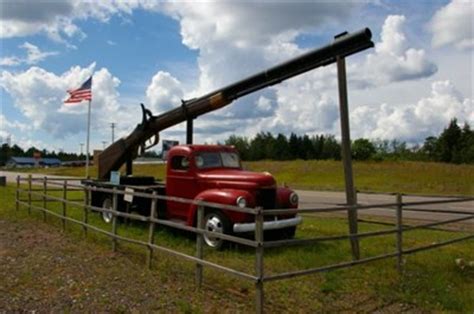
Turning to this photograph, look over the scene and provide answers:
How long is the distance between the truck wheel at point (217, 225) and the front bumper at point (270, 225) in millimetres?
221

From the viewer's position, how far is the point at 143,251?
355 inches

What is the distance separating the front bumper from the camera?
8.79 m

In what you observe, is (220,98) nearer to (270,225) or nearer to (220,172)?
(220,172)

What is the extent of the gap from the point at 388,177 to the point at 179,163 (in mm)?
30824

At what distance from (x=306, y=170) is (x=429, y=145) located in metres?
60.4

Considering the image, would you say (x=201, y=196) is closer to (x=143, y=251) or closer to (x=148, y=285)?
(x=143, y=251)

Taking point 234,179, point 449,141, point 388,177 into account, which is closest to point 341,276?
point 234,179

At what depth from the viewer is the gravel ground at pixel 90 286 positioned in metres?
5.92

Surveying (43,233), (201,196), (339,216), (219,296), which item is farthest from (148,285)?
(339,216)

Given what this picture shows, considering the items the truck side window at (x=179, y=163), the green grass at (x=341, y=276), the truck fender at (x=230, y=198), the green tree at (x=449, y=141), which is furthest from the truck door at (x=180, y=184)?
the green tree at (x=449, y=141)

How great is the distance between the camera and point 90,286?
672cm

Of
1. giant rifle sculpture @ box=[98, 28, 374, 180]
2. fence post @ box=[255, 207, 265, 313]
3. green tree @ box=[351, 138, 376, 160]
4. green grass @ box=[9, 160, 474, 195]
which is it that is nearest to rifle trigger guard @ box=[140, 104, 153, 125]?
giant rifle sculpture @ box=[98, 28, 374, 180]

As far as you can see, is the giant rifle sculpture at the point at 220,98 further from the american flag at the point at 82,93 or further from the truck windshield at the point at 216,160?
the american flag at the point at 82,93

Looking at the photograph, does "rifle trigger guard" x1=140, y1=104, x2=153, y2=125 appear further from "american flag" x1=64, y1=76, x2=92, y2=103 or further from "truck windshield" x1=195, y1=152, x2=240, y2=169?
"american flag" x1=64, y1=76, x2=92, y2=103
